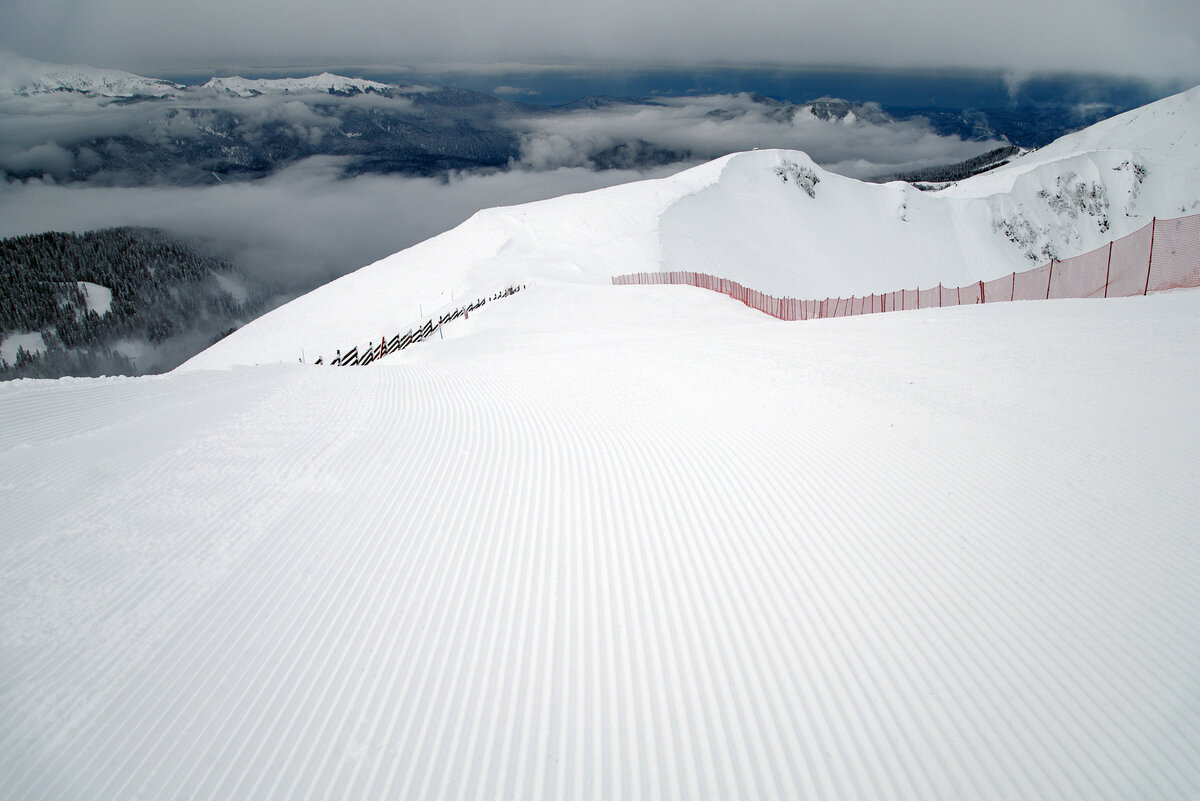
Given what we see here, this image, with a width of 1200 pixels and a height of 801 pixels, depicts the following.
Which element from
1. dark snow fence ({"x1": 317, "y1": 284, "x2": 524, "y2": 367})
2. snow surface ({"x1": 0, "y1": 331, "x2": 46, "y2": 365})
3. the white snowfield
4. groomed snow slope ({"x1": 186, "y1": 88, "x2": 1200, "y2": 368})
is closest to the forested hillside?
snow surface ({"x1": 0, "y1": 331, "x2": 46, "y2": 365})

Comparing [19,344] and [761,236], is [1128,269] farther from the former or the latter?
[19,344]

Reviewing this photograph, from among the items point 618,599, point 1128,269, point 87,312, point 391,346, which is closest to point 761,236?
point 391,346

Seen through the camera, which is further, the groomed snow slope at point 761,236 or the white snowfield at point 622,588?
the groomed snow slope at point 761,236

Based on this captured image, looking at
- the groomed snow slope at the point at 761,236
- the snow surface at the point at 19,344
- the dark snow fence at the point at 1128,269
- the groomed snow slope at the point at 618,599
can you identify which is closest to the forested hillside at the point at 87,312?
the snow surface at the point at 19,344

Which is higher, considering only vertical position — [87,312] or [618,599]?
[618,599]

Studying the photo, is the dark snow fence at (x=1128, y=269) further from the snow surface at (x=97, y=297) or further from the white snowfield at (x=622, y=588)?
the snow surface at (x=97, y=297)

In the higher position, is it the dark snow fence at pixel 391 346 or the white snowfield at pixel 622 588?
the white snowfield at pixel 622 588
